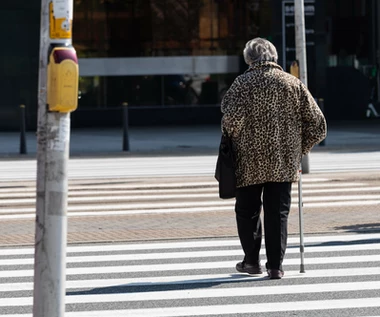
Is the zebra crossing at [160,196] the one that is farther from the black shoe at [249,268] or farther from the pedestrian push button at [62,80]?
the pedestrian push button at [62,80]

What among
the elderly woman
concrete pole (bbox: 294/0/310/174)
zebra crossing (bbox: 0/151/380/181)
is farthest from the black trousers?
zebra crossing (bbox: 0/151/380/181)

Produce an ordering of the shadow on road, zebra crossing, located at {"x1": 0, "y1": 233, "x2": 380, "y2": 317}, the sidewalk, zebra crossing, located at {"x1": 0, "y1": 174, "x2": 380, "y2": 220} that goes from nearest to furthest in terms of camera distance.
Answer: zebra crossing, located at {"x1": 0, "y1": 233, "x2": 380, "y2": 317}, the shadow on road, zebra crossing, located at {"x1": 0, "y1": 174, "x2": 380, "y2": 220}, the sidewalk

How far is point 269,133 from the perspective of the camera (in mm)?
8797

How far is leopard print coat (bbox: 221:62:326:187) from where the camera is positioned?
877 centimetres

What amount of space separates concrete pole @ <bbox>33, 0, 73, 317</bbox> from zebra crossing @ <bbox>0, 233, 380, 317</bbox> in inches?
81.2

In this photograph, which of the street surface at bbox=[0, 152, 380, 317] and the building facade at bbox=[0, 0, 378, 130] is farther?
the building facade at bbox=[0, 0, 378, 130]

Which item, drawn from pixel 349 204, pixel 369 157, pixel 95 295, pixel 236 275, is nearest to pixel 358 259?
pixel 236 275

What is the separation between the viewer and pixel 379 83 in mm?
35469

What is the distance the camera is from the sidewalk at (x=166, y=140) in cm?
2477

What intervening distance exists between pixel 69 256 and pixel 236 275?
1.90 meters

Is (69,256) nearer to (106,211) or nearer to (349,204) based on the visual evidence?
(106,211)

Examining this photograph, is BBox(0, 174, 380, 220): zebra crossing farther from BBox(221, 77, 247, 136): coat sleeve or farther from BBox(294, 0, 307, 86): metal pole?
BBox(221, 77, 247, 136): coat sleeve

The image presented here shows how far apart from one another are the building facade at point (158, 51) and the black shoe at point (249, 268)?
2362cm

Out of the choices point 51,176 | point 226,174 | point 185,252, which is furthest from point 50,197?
point 185,252
